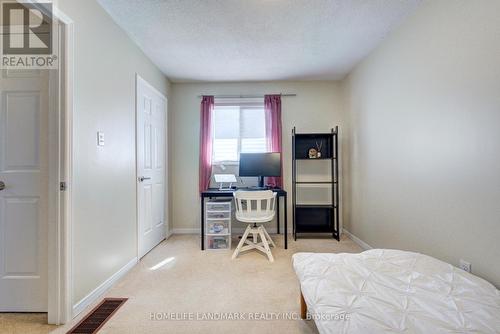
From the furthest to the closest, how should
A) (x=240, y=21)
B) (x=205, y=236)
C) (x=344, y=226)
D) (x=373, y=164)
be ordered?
1. (x=344, y=226)
2. (x=205, y=236)
3. (x=373, y=164)
4. (x=240, y=21)

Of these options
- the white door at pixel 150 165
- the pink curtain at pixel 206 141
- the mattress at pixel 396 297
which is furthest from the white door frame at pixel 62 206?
the pink curtain at pixel 206 141

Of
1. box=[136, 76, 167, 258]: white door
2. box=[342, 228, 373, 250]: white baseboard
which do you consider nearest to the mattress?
box=[342, 228, 373, 250]: white baseboard

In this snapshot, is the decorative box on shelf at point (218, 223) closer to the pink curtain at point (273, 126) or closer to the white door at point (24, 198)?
the pink curtain at point (273, 126)

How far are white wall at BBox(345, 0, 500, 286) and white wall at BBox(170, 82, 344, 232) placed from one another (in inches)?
38.0

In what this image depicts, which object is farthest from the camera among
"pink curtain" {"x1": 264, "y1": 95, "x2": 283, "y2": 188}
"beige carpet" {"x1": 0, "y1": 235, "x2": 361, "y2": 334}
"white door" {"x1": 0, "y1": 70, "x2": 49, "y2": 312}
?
"pink curtain" {"x1": 264, "y1": 95, "x2": 283, "y2": 188}

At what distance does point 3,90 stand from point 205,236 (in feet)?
8.10

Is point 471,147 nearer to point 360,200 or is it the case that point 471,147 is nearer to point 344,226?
point 360,200

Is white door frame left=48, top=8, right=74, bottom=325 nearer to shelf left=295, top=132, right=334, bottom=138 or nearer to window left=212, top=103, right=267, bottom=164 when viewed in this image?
window left=212, top=103, right=267, bottom=164

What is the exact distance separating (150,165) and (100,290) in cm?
152

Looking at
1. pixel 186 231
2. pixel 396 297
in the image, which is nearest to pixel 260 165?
pixel 186 231

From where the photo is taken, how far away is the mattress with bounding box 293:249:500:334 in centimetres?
96

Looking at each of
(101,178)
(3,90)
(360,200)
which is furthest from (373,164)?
(3,90)

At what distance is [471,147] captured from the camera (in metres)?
1.50

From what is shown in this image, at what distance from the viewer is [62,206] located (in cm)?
161
